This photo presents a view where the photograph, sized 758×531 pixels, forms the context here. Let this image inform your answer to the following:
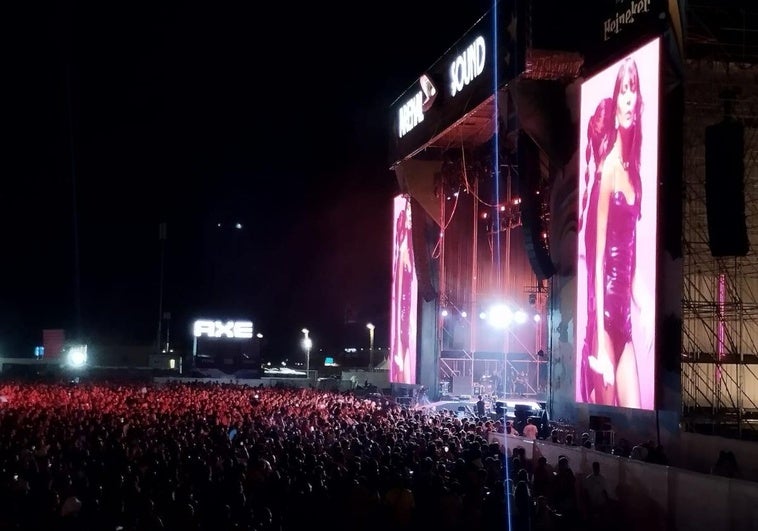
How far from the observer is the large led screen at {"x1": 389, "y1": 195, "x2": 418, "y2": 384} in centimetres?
3216

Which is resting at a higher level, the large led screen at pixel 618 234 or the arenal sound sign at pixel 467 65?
the arenal sound sign at pixel 467 65

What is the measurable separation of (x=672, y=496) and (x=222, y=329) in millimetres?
42060

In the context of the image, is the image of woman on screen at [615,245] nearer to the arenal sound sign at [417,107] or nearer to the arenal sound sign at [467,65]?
the arenal sound sign at [467,65]

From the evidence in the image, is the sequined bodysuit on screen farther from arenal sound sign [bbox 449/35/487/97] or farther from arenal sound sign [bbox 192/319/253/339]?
arenal sound sign [bbox 192/319/253/339]

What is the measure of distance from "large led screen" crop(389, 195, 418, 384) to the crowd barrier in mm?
19806

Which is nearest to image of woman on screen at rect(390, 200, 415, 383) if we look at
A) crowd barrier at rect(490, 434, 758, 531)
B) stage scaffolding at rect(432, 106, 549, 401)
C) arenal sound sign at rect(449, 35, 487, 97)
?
stage scaffolding at rect(432, 106, 549, 401)

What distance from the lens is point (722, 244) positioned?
43.3 feet

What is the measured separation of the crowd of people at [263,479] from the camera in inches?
312

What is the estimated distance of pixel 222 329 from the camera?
50.1m

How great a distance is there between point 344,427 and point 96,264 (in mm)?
50520

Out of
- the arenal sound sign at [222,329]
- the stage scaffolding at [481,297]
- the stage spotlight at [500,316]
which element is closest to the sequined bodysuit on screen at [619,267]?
the stage spotlight at [500,316]

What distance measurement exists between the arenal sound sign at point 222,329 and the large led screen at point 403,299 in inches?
707

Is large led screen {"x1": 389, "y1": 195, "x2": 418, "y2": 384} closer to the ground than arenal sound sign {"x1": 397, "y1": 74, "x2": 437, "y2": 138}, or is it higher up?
closer to the ground

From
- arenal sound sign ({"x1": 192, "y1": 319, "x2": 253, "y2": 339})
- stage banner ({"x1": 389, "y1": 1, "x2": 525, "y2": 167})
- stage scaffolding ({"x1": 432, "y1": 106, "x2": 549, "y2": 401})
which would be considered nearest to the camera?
stage banner ({"x1": 389, "y1": 1, "x2": 525, "y2": 167})
